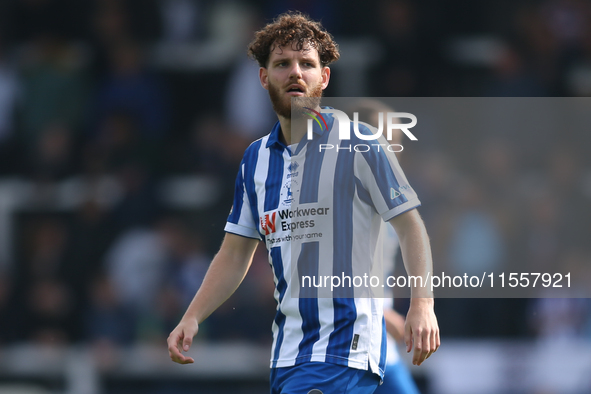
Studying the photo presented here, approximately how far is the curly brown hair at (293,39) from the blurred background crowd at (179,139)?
325cm

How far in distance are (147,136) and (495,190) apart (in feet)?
12.9

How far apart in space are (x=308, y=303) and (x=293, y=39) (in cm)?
116

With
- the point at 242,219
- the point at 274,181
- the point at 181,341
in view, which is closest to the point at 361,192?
the point at 274,181

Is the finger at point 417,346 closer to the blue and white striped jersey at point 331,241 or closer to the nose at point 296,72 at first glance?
the blue and white striped jersey at point 331,241

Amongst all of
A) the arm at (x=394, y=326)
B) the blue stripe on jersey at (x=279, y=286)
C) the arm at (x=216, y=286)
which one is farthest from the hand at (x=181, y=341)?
the arm at (x=394, y=326)

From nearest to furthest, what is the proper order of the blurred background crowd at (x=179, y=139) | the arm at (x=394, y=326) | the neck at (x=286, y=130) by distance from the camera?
the neck at (x=286, y=130)
the arm at (x=394, y=326)
the blurred background crowd at (x=179, y=139)

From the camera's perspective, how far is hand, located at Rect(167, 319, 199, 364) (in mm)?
3426

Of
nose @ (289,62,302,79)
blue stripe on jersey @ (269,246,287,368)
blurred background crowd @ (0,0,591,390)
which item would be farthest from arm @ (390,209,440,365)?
blurred background crowd @ (0,0,591,390)

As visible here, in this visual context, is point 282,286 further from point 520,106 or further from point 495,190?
point 520,106

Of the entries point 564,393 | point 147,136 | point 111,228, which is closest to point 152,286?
point 111,228

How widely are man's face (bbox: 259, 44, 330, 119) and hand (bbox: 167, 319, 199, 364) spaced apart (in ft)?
3.29

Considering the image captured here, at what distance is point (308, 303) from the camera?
3.35m

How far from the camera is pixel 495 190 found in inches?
257

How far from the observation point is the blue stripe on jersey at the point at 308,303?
3.31 m
